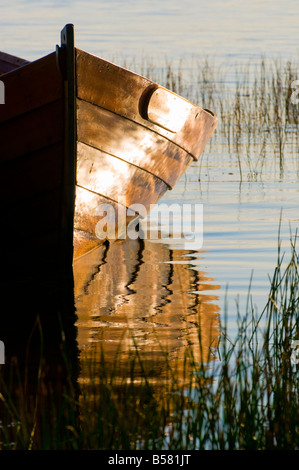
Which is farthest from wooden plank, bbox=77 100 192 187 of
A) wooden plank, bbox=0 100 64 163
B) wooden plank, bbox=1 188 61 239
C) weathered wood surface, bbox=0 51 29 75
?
weathered wood surface, bbox=0 51 29 75

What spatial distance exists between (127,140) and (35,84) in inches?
31.5

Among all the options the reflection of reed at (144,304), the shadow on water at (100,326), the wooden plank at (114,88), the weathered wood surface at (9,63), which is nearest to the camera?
the shadow on water at (100,326)

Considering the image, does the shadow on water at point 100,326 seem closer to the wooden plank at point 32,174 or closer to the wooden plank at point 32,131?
the wooden plank at point 32,174

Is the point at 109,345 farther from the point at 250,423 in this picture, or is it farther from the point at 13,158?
the point at 13,158

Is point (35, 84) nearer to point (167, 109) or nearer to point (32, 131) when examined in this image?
point (32, 131)

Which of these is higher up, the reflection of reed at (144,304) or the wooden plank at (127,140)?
the wooden plank at (127,140)

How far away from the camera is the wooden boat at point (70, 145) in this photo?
5.22 meters

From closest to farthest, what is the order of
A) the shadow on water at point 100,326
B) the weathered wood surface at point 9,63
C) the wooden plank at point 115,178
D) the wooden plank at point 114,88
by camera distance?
the shadow on water at point 100,326 → the wooden plank at point 114,88 → the wooden plank at point 115,178 → the weathered wood surface at point 9,63

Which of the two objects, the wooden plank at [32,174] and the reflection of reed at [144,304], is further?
the wooden plank at [32,174]

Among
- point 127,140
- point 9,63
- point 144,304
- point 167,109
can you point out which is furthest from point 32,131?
point 9,63

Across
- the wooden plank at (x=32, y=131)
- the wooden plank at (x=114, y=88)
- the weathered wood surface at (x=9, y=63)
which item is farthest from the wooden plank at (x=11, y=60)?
the wooden plank at (x=32, y=131)

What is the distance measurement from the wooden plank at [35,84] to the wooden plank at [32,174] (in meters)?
0.31

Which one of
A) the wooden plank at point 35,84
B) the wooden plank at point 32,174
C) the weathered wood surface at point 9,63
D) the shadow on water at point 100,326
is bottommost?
the shadow on water at point 100,326
